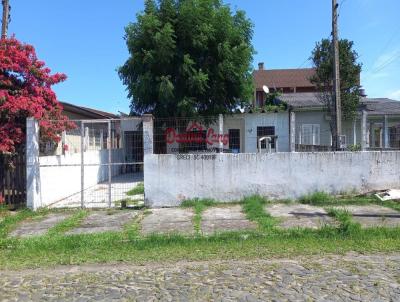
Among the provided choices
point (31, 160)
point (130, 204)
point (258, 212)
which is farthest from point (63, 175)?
point (258, 212)

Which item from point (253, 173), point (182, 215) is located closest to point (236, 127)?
point (253, 173)

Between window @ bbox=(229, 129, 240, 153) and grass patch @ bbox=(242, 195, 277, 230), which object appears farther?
window @ bbox=(229, 129, 240, 153)

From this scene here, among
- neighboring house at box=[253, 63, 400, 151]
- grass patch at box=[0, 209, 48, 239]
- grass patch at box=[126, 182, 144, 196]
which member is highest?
neighboring house at box=[253, 63, 400, 151]

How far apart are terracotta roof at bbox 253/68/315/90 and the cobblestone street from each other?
36097 mm

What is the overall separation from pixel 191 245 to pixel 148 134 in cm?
452

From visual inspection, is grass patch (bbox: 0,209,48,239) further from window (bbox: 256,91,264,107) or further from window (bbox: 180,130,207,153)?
window (bbox: 256,91,264,107)

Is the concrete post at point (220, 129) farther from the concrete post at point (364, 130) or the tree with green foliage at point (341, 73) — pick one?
the tree with green foliage at point (341, 73)

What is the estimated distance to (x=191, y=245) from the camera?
734cm

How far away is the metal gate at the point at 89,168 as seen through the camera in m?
11.9

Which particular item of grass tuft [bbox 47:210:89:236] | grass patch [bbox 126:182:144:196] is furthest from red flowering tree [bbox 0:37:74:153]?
grass patch [bbox 126:182:144:196]

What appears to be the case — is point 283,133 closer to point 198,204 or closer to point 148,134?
point 198,204

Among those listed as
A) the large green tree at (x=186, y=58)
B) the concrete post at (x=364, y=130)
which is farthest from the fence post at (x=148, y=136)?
the large green tree at (x=186, y=58)

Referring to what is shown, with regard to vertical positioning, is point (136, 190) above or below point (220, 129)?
below

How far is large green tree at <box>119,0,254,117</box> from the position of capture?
18562 mm
